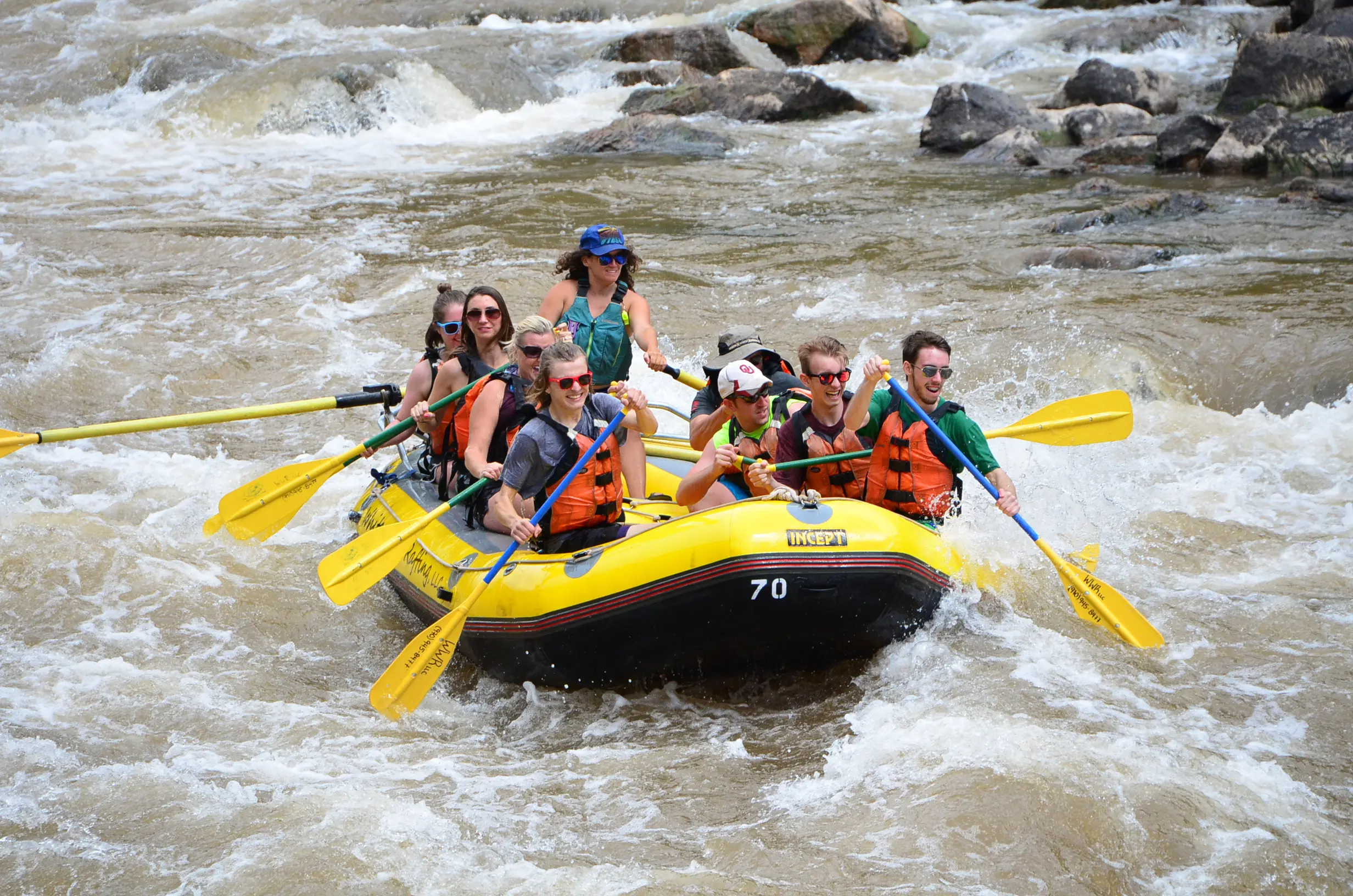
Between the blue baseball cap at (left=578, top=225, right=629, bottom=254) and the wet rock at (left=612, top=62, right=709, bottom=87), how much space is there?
12549mm

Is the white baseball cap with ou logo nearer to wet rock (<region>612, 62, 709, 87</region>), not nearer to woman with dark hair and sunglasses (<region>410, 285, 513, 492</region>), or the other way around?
woman with dark hair and sunglasses (<region>410, 285, 513, 492</region>)

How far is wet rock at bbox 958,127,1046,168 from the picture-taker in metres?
13.1

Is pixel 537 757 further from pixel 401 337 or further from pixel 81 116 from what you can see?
pixel 81 116

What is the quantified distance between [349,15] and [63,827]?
1923 centimetres

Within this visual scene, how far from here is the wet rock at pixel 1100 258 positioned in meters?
9.35

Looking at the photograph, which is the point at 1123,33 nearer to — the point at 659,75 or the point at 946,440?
the point at 659,75

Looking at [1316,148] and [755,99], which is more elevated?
[755,99]

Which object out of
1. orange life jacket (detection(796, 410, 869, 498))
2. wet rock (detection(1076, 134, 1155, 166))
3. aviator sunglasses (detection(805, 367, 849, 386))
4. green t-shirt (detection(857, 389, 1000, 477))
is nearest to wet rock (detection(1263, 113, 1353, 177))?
wet rock (detection(1076, 134, 1155, 166))

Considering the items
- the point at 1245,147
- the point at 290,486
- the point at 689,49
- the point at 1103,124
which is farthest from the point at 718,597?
the point at 689,49

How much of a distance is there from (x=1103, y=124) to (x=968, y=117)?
4.72ft

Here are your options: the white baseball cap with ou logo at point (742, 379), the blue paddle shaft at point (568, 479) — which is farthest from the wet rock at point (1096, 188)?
the blue paddle shaft at point (568, 479)

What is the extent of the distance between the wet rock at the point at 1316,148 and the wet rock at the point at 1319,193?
395 millimetres

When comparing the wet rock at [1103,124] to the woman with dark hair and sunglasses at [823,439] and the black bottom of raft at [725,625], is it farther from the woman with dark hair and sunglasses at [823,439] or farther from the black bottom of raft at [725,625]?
the black bottom of raft at [725,625]

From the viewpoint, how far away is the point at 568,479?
4398 mm
